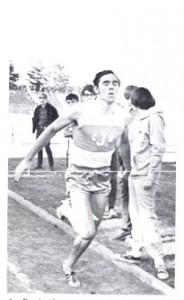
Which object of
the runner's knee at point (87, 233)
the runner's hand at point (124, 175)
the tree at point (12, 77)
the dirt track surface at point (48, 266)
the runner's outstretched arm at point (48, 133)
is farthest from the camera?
the tree at point (12, 77)

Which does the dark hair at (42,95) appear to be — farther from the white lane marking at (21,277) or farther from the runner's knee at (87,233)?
the white lane marking at (21,277)

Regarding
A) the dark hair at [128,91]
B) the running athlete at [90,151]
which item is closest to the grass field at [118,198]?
the running athlete at [90,151]

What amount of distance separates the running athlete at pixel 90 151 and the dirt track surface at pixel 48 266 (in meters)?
0.10

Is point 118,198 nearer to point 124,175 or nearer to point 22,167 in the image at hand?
point 124,175

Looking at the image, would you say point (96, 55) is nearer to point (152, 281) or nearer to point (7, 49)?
point (7, 49)

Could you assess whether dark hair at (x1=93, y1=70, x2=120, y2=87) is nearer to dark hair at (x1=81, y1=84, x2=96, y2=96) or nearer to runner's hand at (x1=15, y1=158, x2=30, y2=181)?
dark hair at (x1=81, y1=84, x2=96, y2=96)

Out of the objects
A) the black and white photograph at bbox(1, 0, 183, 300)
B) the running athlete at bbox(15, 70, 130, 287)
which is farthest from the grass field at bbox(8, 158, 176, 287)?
the running athlete at bbox(15, 70, 130, 287)

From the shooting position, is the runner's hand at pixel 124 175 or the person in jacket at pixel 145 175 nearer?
the person in jacket at pixel 145 175

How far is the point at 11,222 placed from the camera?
2773 millimetres

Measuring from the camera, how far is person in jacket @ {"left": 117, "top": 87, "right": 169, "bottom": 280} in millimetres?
2471

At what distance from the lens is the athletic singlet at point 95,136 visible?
7.82 ft

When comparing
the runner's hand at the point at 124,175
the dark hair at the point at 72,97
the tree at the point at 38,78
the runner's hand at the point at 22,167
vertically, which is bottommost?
the runner's hand at the point at 124,175

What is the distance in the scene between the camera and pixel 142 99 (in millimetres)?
2561

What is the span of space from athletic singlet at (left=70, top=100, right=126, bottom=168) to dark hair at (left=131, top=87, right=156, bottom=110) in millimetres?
163
